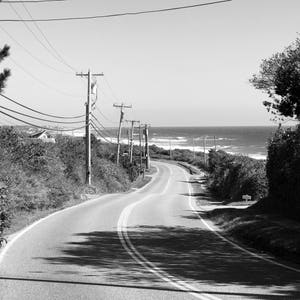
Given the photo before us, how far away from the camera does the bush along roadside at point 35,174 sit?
27.5m

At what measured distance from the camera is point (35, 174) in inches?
1454

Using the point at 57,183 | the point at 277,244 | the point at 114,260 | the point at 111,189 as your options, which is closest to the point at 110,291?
the point at 114,260

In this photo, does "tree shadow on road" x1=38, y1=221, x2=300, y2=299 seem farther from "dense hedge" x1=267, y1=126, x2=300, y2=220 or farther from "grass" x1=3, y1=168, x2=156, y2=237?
"dense hedge" x1=267, y1=126, x2=300, y2=220

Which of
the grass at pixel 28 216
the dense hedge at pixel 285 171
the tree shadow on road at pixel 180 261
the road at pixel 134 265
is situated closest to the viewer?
the road at pixel 134 265

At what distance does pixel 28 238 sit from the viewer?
Answer: 18906 millimetres

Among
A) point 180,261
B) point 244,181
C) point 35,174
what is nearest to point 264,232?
point 180,261

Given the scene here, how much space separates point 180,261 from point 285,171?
1170cm

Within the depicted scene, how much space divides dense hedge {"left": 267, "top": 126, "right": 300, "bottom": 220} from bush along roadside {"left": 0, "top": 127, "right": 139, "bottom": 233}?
11974 mm

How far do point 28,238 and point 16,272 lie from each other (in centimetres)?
618

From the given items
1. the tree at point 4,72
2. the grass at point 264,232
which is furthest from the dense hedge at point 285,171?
the tree at point 4,72

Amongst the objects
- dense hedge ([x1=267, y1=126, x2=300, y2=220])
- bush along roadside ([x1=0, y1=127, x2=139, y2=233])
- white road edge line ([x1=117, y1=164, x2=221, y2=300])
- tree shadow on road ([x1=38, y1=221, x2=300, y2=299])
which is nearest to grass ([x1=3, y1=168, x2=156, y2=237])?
bush along roadside ([x1=0, y1=127, x2=139, y2=233])

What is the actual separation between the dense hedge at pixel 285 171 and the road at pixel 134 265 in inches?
156

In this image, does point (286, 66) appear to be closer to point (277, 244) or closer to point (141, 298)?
point (277, 244)

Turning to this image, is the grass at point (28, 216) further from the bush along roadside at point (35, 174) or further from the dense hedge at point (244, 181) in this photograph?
the dense hedge at point (244, 181)
